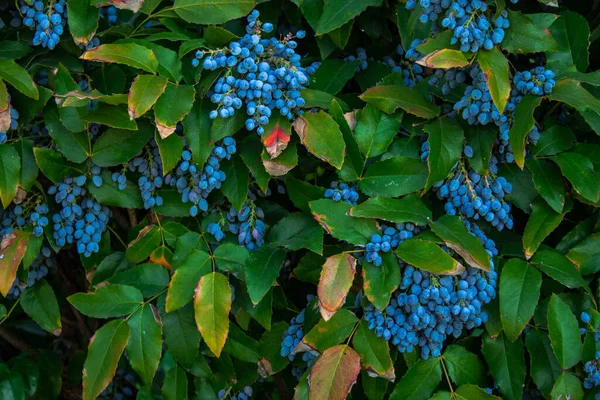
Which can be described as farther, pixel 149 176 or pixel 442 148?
pixel 149 176

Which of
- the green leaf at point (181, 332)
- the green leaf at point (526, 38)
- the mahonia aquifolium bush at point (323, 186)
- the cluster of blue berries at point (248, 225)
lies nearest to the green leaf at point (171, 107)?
the mahonia aquifolium bush at point (323, 186)

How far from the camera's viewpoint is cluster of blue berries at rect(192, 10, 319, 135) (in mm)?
1292

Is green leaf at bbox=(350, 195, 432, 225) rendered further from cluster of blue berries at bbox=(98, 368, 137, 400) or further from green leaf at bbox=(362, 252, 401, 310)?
cluster of blue berries at bbox=(98, 368, 137, 400)

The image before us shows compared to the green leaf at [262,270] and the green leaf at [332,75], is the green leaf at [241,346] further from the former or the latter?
the green leaf at [332,75]

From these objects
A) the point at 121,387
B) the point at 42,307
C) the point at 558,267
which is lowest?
the point at 121,387

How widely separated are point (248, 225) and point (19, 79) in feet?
1.67

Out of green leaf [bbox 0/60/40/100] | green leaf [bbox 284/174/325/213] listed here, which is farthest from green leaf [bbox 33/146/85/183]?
green leaf [bbox 284/174/325/213]

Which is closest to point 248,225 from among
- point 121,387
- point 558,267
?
point 558,267

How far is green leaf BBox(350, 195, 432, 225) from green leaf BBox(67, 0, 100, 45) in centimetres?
60

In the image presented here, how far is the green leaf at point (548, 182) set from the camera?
53.1 inches

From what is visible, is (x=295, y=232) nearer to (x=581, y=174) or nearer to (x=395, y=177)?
(x=395, y=177)

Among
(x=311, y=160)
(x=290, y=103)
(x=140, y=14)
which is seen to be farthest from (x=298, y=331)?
(x=140, y=14)

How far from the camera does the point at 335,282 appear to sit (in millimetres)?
1265

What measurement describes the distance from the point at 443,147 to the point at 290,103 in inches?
11.5
